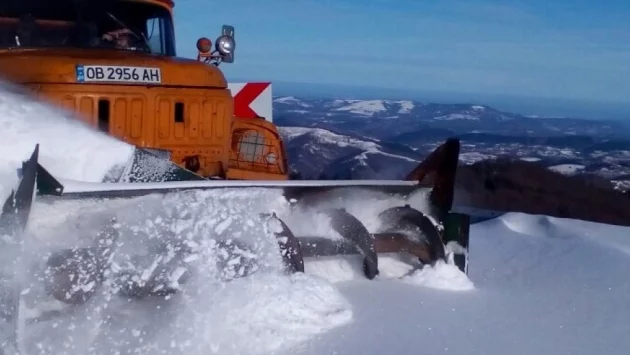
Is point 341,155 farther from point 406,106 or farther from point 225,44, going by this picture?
point 225,44

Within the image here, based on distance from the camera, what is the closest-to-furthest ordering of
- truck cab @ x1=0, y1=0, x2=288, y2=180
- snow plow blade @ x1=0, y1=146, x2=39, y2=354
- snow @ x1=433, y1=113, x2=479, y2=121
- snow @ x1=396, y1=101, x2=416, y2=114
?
snow plow blade @ x1=0, y1=146, x2=39, y2=354, truck cab @ x1=0, y1=0, x2=288, y2=180, snow @ x1=433, y1=113, x2=479, y2=121, snow @ x1=396, y1=101, x2=416, y2=114

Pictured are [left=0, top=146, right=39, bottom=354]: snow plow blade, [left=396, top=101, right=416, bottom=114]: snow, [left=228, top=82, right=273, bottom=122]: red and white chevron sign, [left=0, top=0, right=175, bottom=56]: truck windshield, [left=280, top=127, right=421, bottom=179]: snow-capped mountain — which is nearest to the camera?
[left=0, top=146, right=39, bottom=354]: snow plow blade

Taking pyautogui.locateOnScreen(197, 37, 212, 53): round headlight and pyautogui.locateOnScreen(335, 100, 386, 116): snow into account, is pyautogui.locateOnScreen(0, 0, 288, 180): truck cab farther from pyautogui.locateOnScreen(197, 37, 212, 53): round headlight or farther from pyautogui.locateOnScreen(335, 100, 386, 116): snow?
pyautogui.locateOnScreen(335, 100, 386, 116): snow

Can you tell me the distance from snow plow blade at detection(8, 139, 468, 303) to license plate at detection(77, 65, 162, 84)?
40.0 inches

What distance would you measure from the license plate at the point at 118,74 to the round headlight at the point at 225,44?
1.19 metres

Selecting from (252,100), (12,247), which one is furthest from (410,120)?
(12,247)

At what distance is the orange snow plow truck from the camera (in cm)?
486

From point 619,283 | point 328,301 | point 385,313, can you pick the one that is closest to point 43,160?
point 328,301

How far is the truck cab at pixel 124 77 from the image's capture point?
529 cm

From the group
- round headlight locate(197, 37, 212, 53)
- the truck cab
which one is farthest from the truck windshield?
round headlight locate(197, 37, 212, 53)

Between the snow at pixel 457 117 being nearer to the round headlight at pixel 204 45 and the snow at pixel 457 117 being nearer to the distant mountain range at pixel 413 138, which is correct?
the distant mountain range at pixel 413 138

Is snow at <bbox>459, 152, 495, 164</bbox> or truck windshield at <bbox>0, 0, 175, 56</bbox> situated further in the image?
snow at <bbox>459, 152, 495, 164</bbox>

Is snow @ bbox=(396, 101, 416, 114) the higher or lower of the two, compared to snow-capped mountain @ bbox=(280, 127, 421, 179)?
higher

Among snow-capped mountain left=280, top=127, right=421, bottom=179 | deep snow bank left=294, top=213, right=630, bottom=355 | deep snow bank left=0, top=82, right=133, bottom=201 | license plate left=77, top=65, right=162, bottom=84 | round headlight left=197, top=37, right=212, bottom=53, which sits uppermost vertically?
round headlight left=197, top=37, right=212, bottom=53
